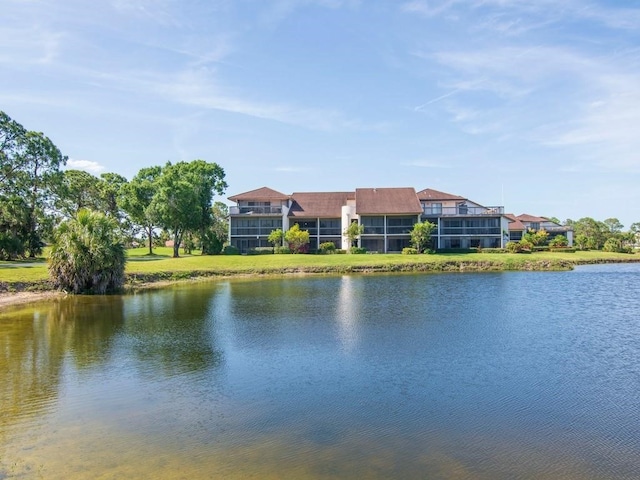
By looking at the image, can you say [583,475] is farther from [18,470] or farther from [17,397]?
[17,397]

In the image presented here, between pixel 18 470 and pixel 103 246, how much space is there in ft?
84.1

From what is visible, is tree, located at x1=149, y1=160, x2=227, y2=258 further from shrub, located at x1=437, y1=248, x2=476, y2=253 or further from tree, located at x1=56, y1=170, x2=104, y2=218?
shrub, located at x1=437, y1=248, x2=476, y2=253

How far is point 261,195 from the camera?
229 feet

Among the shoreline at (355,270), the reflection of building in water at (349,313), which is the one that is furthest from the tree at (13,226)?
the reflection of building in water at (349,313)

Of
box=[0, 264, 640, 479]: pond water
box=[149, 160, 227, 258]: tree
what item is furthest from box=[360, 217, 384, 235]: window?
box=[0, 264, 640, 479]: pond water

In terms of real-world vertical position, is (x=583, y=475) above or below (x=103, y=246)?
below

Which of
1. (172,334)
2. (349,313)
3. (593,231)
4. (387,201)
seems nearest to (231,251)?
(387,201)

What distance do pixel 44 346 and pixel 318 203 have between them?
188ft

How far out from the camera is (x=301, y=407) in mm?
10734

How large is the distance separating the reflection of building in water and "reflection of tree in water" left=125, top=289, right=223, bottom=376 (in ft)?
15.4

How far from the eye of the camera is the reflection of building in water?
58.1 feet

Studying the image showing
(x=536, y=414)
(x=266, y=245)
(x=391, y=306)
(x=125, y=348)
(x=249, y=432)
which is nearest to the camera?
(x=249, y=432)

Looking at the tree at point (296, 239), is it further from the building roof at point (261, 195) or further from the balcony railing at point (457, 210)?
the balcony railing at point (457, 210)

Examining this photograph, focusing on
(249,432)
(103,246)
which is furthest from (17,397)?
(103,246)
